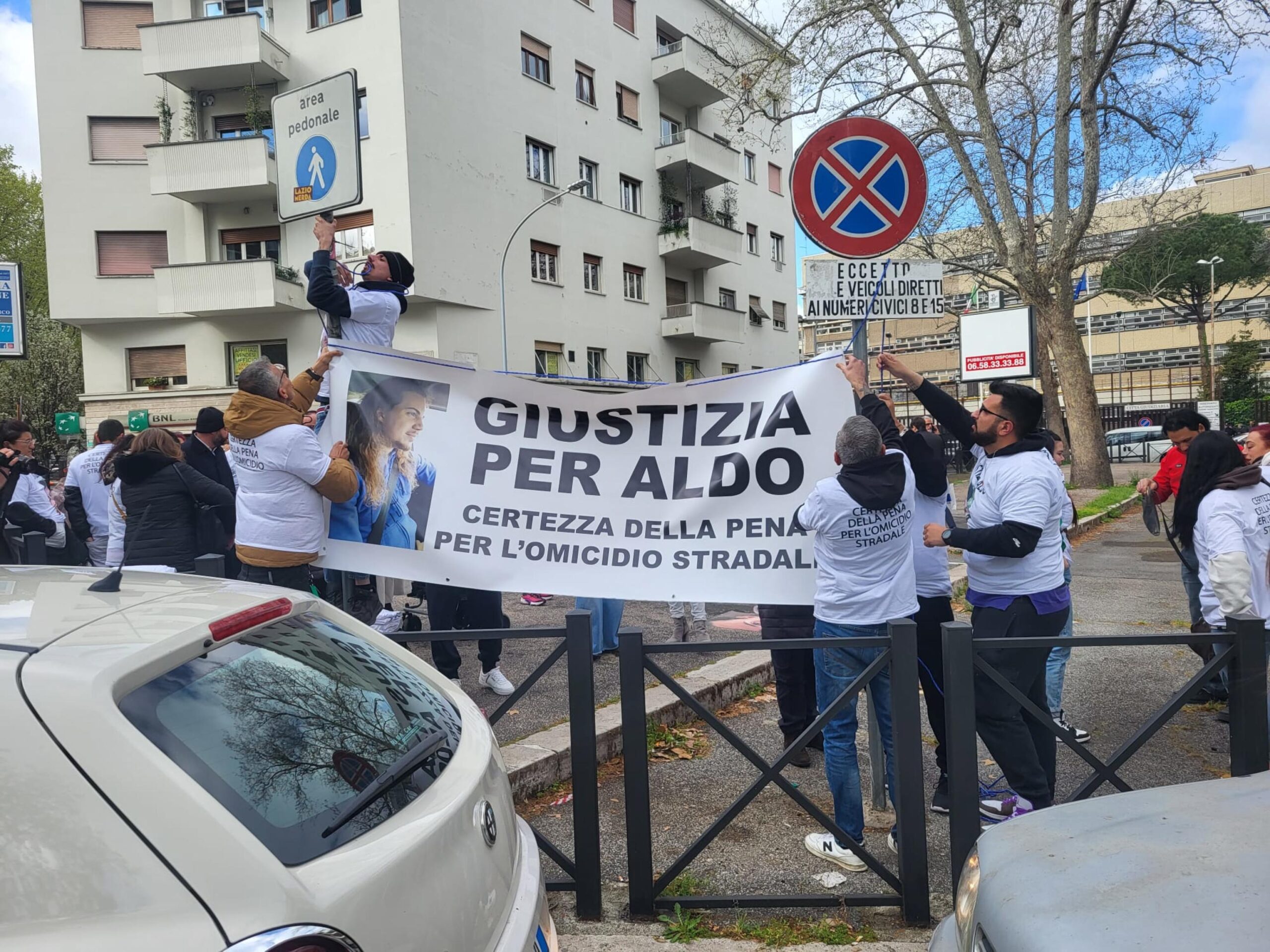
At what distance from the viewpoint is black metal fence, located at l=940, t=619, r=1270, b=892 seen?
3113mm

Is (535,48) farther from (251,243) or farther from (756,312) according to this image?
(756,312)

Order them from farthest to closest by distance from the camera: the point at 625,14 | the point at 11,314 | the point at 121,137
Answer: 1. the point at 625,14
2. the point at 121,137
3. the point at 11,314

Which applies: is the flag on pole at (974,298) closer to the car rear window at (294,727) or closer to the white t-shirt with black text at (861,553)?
the white t-shirt with black text at (861,553)

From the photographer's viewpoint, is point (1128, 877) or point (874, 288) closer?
point (1128, 877)

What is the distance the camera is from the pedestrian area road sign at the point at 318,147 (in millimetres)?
3986

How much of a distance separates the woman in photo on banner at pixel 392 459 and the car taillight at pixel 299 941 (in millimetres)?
2927

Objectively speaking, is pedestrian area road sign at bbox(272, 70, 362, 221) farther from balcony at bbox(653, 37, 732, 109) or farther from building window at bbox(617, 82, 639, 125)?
balcony at bbox(653, 37, 732, 109)

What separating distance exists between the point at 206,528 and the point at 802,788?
399 centimetres

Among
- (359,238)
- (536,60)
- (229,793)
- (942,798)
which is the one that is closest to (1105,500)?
(942,798)

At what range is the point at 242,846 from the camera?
1380 millimetres

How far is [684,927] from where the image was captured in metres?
3.22

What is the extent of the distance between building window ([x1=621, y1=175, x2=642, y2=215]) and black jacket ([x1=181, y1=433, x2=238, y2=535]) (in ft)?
83.6

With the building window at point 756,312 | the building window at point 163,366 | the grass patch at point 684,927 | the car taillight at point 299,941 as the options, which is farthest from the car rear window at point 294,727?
the building window at point 756,312

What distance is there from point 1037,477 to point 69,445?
36339mm
